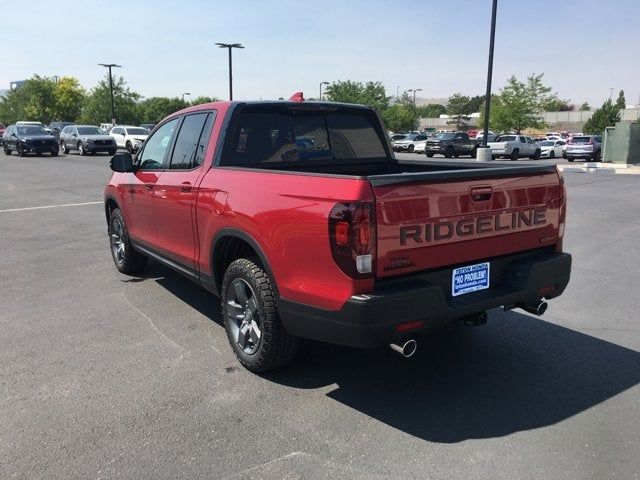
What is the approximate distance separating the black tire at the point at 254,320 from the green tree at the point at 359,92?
6844cm

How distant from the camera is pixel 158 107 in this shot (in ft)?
289

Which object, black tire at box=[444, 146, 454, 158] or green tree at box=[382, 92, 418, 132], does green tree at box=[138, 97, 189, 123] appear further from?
black tire at box=[444, 146, 454, 158]

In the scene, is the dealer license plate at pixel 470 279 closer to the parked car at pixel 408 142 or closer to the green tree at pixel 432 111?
the parked car at pixel 408 142

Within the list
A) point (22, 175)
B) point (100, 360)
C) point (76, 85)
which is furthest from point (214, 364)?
point (76, 85)

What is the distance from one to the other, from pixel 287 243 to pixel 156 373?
146cm

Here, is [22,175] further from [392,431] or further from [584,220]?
[392,431]

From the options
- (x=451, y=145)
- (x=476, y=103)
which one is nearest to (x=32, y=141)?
(x=451, y=145)

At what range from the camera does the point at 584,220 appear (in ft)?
34.0

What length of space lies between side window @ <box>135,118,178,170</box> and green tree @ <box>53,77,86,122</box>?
7443 centimetres

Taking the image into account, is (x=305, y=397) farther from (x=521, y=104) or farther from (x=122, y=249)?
(x=521, y=104)

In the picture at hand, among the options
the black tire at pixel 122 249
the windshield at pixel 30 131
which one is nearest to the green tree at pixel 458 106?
the windshield at pixel 30 131

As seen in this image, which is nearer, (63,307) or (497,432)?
(497,432)

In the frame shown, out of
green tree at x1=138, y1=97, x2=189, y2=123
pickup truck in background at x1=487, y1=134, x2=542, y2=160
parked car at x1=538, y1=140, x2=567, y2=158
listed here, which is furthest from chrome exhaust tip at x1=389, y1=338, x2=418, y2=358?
green tree at x1=138, y1=97, x2=189, y2=123

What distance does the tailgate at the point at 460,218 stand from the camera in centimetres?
302
